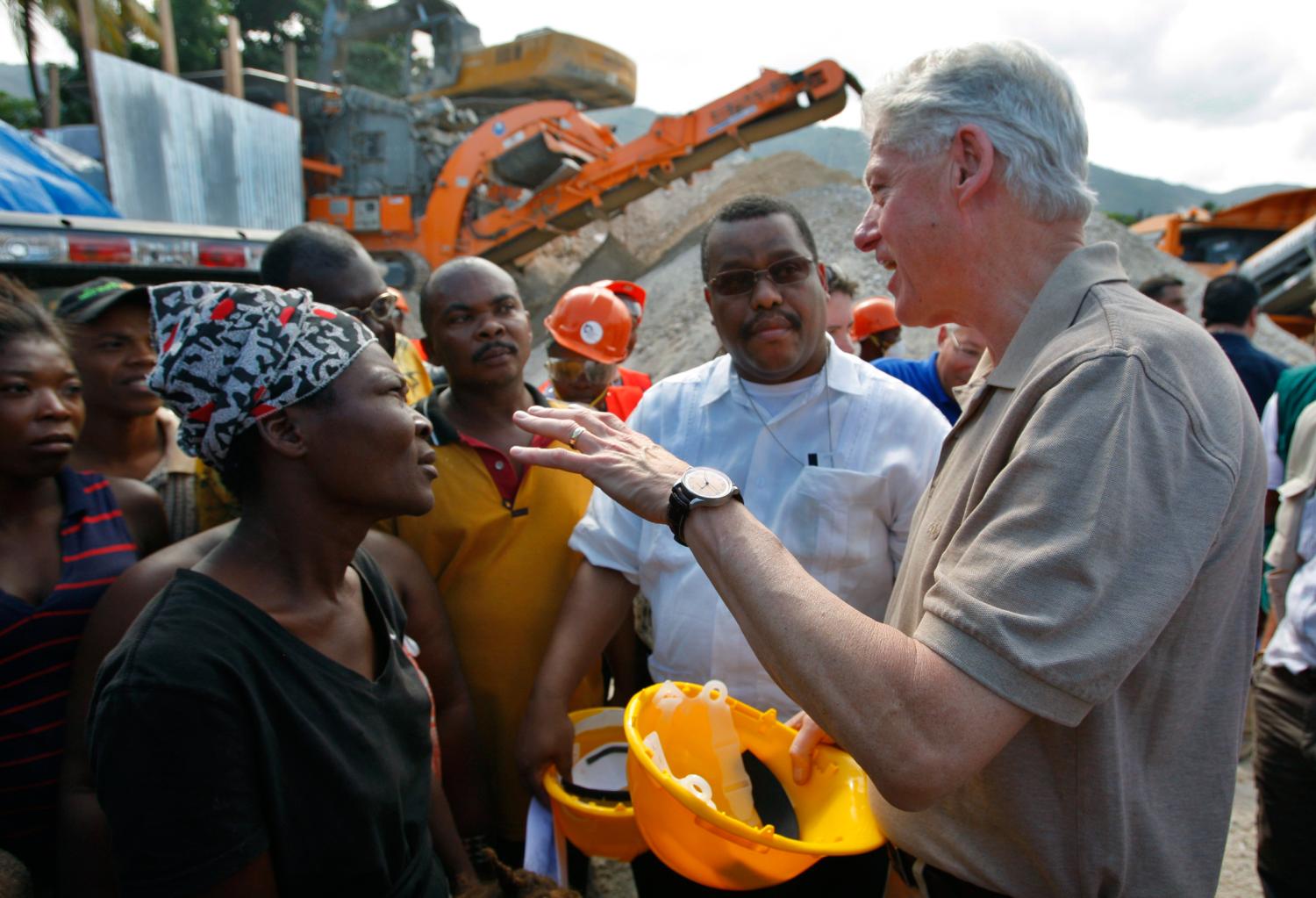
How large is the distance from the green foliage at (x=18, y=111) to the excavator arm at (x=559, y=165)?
915 cm

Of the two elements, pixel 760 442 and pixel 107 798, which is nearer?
pixel 107 798

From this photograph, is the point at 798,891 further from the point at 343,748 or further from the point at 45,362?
the point at 45,362

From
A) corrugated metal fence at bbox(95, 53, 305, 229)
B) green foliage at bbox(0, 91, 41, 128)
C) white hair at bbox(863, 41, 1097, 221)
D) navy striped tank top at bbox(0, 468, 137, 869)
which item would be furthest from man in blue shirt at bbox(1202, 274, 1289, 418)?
green foliage at bbox(0, 91, 41, 128)

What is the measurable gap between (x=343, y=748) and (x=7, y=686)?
0.93m

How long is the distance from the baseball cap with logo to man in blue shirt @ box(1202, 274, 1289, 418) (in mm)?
5539

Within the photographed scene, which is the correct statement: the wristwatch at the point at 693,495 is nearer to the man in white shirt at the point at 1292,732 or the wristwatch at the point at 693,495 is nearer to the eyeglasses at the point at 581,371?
the man in white shirt at the point at 1292,732

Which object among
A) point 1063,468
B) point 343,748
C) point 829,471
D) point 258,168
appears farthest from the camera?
point 258,168

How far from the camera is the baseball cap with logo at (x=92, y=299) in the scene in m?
2.52

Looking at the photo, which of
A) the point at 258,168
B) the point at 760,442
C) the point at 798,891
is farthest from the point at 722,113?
the point at 798,891

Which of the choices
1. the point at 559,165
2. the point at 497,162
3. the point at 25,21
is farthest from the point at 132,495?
the point at 25,21

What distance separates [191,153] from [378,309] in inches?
415

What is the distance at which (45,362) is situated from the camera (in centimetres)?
206

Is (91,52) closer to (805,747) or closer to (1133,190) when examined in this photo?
(805,747)

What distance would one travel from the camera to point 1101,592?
41.4 inches
